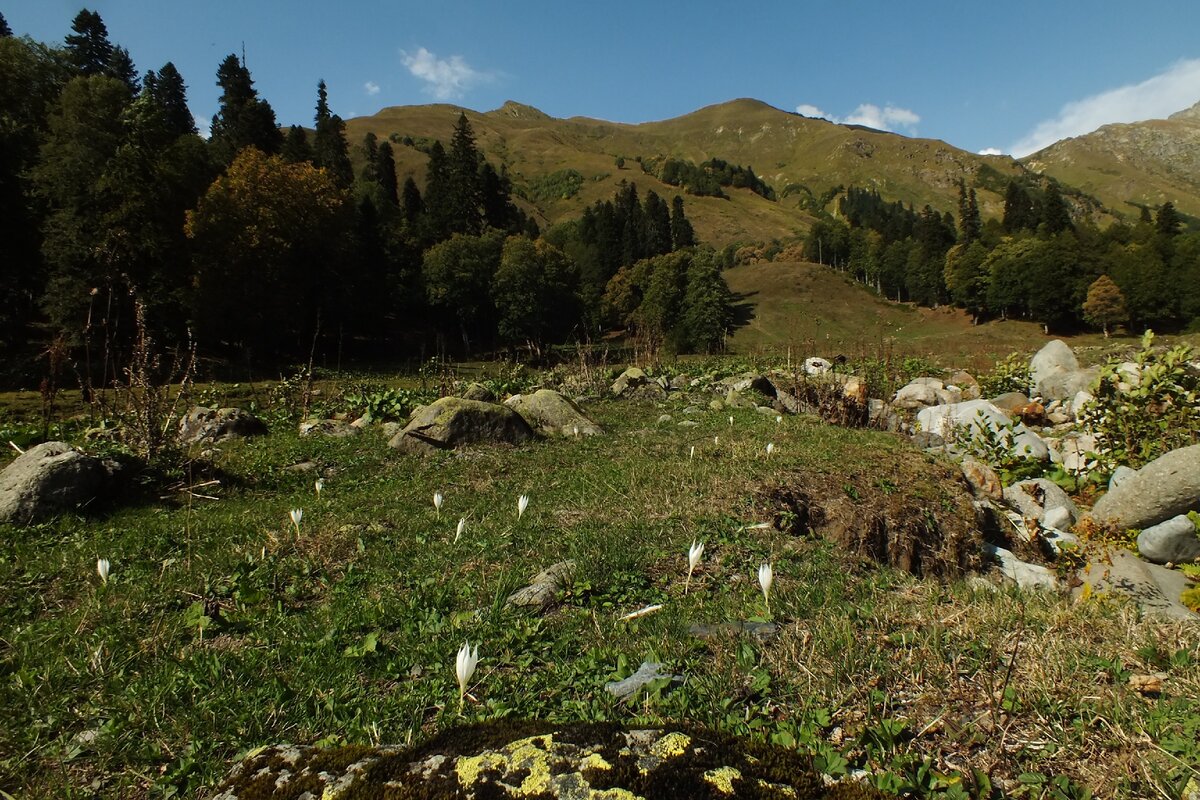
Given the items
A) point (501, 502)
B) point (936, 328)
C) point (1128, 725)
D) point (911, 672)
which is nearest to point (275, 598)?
point (501, 502)

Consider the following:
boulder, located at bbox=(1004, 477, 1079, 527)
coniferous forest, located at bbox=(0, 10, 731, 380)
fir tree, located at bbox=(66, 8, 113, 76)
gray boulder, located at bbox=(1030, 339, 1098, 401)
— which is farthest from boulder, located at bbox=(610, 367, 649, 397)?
fir tree, located at bbox=(66, 8, 113, 76)

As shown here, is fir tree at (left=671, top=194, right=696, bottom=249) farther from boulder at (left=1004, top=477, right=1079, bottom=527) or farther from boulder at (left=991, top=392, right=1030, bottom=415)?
boulder at (left=1004, top=477, right=1079, bottom=527)

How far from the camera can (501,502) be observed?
7.12m

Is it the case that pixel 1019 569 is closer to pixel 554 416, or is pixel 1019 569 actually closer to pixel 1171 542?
pixel 1171 542

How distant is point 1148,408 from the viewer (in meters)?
8.73

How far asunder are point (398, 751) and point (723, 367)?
2738 centimetres

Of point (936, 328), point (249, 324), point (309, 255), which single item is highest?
point (309, 255)

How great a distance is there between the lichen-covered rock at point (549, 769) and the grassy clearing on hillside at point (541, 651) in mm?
458

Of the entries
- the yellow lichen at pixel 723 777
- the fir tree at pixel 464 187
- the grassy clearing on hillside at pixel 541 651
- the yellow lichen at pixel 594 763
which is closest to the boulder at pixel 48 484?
the grassy clearing on hillside at pixel 541 651

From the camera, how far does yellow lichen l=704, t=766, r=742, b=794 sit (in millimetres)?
1728

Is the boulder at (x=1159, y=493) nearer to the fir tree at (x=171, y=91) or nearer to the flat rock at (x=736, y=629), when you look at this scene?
the flat rock at (x=736, y=629)

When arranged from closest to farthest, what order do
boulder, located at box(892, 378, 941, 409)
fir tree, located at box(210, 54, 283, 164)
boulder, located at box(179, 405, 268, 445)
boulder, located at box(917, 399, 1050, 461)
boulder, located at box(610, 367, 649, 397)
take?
1. boulder, located at box(917, 399, 1050, 461)
2. boulder, located at box(179, 405, 268, 445)
3. boulder, located at box(892, 378, 941, 409)
4. boulder, located at box(610, 367, 649, 397)
5. fir tree, located at box(210, 54, 283, 164)

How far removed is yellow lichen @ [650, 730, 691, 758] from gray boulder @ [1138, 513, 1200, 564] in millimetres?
7505

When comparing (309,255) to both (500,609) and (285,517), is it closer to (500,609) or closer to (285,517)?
(285,517)
